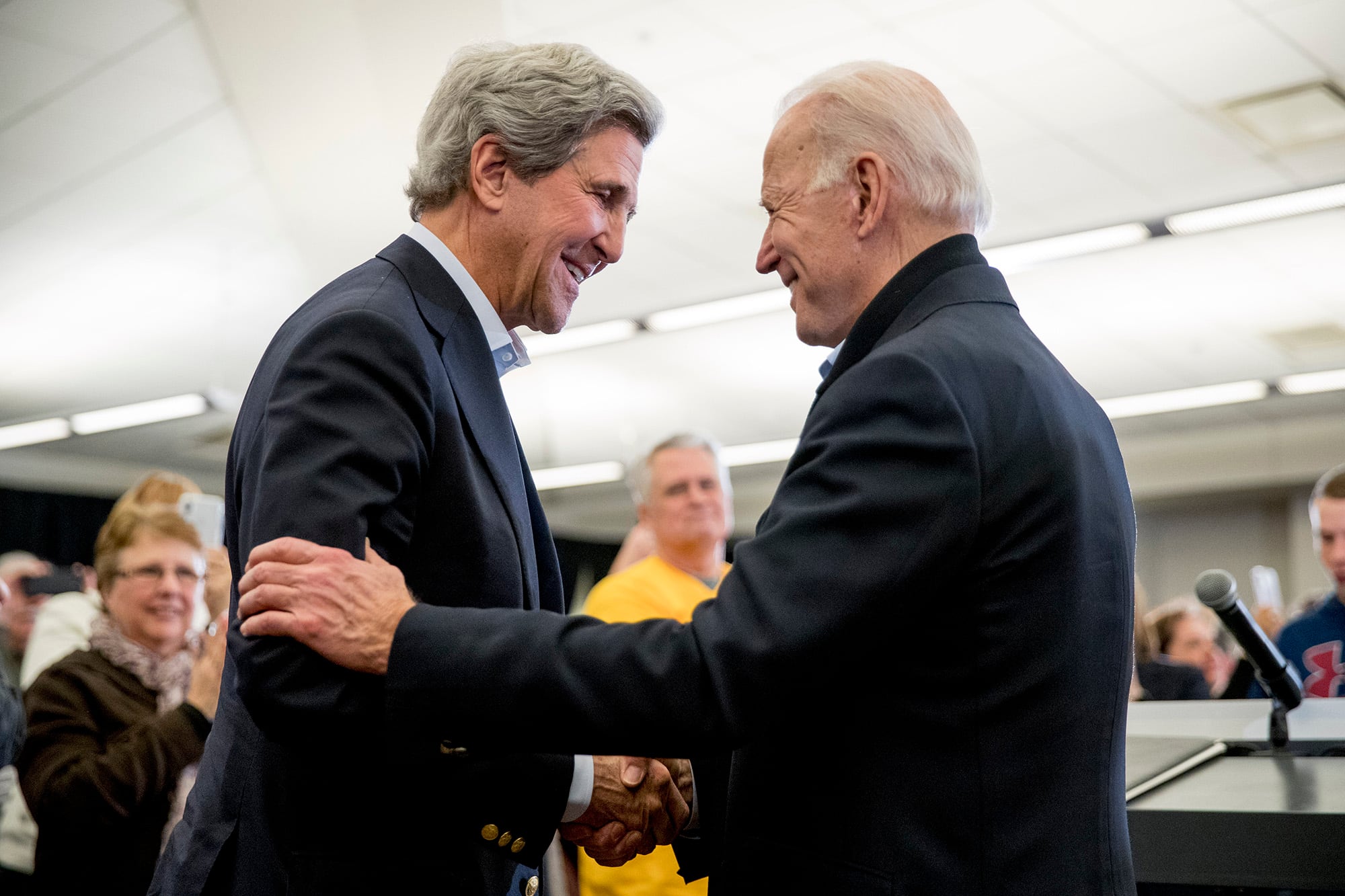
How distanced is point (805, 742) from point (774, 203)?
631mm

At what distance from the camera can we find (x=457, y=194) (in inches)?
60.6

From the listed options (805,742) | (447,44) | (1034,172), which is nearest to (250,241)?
(447,44)

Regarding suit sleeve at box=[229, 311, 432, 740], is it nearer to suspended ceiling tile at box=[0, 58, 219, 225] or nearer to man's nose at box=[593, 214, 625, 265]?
man's nose at box=[593, 214, 625, 265]

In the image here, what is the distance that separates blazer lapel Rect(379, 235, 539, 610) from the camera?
1364mm

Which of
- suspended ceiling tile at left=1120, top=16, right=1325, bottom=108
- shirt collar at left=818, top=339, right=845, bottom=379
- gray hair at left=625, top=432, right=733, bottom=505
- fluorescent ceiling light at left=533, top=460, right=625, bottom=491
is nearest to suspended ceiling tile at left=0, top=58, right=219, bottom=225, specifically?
gray hair at left=625, top=432, right=733, bottom=505

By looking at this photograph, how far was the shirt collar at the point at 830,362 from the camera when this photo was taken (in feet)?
4.37

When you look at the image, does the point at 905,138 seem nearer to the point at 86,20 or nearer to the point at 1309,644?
the point at 1309,644

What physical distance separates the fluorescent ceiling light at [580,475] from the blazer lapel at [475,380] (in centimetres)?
1259

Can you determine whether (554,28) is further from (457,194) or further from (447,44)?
(457,194)

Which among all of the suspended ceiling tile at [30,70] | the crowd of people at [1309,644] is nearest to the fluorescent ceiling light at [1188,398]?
the crowd of people at [1309,644]

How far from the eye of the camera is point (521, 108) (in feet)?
4.88

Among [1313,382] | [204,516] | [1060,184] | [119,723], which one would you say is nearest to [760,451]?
[1313,382]

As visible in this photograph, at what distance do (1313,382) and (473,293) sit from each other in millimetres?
10444

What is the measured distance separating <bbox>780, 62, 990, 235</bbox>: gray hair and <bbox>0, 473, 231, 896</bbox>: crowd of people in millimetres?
1786
